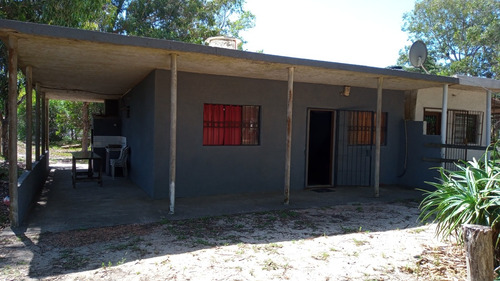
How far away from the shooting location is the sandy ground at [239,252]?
3605 mm

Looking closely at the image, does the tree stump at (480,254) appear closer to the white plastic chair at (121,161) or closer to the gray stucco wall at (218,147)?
the gray stucco wall at (218,147)

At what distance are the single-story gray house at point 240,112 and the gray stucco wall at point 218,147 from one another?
0.02m

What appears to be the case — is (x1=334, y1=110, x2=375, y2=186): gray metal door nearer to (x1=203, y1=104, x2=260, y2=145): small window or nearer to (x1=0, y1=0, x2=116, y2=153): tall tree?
(x1=203, y1=104, x2=260, y2=145): small window

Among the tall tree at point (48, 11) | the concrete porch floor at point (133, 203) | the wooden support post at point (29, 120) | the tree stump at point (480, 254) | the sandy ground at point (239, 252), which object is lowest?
the sandy ground at point (239, 252)

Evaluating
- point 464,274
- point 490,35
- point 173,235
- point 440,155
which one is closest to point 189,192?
point 173,235

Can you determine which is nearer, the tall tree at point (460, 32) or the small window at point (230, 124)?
the small window at point (230, 124)

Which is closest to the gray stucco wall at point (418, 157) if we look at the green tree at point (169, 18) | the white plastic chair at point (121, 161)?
the white plastic chair at point (121, 161)

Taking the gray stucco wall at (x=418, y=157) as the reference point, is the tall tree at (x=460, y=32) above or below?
above

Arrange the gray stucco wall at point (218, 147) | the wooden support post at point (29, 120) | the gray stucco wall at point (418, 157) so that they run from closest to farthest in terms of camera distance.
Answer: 1. the wooden support post at point (29, 120)
2. the gray stucco wall at point (218, 147)
3. the gray stucco wall at point (418, 157)

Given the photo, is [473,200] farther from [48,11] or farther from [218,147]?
[48,11]

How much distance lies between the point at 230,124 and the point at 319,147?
9.12 ft

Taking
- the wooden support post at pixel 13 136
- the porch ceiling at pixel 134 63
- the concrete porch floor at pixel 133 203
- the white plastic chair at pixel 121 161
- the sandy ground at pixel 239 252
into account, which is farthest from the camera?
the white plastic chair at pixel 121 161

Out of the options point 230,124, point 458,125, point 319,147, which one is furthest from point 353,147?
point 458,125

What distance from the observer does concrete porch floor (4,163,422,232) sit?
17.5ft
